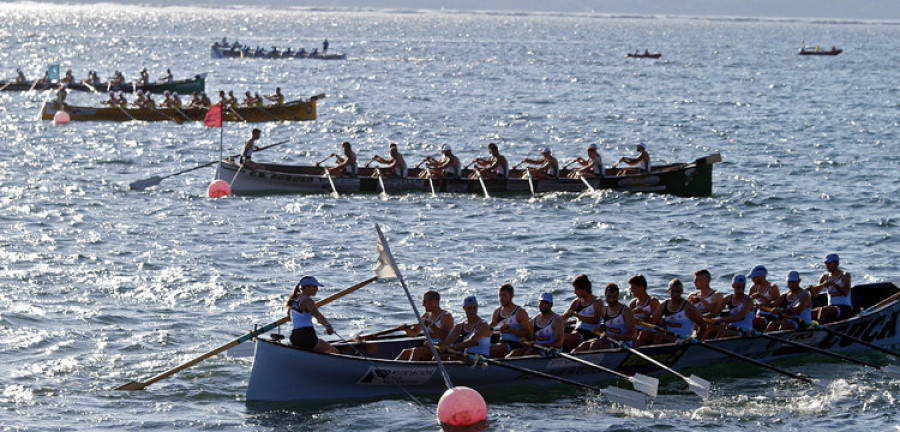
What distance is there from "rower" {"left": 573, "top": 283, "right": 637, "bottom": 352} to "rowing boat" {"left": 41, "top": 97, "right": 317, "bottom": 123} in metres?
36.9

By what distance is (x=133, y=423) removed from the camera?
18.3 meters

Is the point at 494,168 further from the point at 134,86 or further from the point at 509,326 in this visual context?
Result: the point at 134,86

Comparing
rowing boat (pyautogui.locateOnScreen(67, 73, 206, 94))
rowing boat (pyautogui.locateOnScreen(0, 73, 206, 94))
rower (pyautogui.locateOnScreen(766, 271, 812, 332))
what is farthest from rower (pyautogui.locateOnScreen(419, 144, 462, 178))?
rowing boat (pyautogui.locateOnScreen(67, 73, 206, 94))

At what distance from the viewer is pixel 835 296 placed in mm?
22688

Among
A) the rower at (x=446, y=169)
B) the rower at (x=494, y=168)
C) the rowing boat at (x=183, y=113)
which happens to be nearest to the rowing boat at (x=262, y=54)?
the rowing boat at (x=183, y=113)

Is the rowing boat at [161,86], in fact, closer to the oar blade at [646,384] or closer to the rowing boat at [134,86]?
the rowing boat at [134,86]

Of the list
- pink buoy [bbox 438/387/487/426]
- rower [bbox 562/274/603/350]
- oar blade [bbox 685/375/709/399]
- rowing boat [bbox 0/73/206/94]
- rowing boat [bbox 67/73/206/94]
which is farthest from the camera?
rowing boat [bbox 67/73/206/94]

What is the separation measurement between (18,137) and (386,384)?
37.1 meters

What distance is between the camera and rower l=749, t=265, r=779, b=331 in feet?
72.2

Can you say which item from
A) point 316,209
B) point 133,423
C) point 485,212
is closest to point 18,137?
point 316,209

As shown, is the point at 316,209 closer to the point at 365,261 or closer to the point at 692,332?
the point at 365,261

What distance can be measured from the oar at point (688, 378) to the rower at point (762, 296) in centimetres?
238

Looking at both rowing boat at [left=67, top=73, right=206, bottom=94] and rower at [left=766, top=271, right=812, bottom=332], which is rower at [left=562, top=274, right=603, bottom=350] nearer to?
rower at [left=766, top=271, right=812, bottom=332]

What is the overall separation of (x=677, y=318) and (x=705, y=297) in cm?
92
